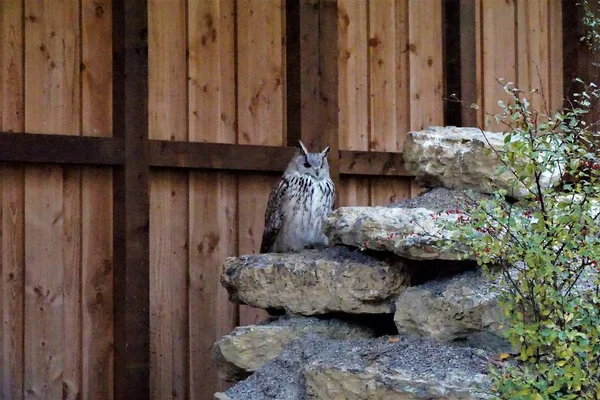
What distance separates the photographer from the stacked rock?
3.24 meters

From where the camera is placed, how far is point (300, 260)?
13.1 feet

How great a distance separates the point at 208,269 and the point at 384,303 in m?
1.45

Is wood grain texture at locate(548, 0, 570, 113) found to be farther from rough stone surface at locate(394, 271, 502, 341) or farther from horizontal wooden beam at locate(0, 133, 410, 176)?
rough stone surface at locate(394, 271, 502, 341)

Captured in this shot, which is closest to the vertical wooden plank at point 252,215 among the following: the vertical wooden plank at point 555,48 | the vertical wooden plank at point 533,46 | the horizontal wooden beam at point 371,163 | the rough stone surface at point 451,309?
the horizontal wooden beam at point 371,163

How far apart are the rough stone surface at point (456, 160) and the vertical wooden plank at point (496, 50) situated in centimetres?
211

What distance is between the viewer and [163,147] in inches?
187

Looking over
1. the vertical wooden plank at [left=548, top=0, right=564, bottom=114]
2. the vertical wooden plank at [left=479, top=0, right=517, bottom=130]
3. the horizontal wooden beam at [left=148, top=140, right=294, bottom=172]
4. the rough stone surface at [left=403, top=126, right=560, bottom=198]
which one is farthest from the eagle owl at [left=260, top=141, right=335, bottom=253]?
the vertical wooden plank at [left=548, top=0, right=564, bottom=114]

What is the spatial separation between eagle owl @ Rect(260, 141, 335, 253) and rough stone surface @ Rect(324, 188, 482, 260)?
0.81 meters

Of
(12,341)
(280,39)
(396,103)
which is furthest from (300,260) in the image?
(396,103)

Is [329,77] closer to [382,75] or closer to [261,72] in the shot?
[261,72]

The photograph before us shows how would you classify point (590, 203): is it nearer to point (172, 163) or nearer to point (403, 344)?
point (403, 344)

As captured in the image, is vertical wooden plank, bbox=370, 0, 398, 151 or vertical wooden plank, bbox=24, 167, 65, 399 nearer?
vertical wooden plank, bbox=24, 167, 65, 399

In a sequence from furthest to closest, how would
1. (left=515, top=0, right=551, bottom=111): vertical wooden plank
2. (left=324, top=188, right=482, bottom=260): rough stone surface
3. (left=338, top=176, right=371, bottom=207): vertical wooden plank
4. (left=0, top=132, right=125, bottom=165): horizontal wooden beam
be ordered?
1. (left=515, top=0, right=551, bottom=111): vertical wooden plank
2. (left=338, top=176, right=371, bottom=207): vertical wooden plank
3. (left=0, top=132, right=125, bottom=165): horizontal wooden beam
4. (left=324, top=188, right=482, bottom=260): rough stone surface

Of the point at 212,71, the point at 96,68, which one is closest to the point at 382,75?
the point at 212,71
